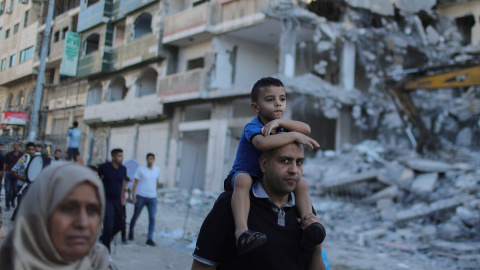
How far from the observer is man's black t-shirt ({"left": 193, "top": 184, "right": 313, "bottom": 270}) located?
220 cm

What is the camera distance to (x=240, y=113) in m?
20.9

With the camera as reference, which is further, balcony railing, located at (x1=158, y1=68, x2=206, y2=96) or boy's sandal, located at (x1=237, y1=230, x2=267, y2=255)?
balcony railing, located at (x1=158, y1=68, x2=206, y2=96)

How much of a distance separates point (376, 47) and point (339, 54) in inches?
65.4

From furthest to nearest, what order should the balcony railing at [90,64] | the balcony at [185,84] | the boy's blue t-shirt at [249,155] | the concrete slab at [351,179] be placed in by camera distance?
1. the balcony railing at [90,64]
2. the balcony at [185,84]
3. the concrete slab at [351,179]
4. the boy's blue t-shirt at [249,155]

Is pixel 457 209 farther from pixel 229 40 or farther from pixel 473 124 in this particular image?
pixel 229 40

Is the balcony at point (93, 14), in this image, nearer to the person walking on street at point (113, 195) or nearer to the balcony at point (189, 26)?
the balcony at point (189, 26)

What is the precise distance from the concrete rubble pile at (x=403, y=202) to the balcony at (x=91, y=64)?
17.0 meters

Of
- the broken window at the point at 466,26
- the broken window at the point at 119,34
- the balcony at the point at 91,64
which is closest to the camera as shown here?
the broken window at the point at 466,26

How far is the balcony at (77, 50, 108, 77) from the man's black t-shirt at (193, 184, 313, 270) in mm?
27377

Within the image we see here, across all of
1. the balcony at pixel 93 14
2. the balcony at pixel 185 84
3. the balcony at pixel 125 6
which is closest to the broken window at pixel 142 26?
the balcony at pixel 125 6

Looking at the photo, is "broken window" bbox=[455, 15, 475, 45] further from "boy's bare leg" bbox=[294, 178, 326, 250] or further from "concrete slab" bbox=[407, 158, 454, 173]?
"boy's bare leg" bbox=[294, 178, 326, 250]

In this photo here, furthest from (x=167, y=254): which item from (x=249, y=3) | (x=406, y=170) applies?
(x=249, y=3)

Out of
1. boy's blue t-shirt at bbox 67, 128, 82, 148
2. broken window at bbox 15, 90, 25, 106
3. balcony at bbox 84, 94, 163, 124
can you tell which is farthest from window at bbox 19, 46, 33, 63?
balcony at bbox 84, 94, 163, 124

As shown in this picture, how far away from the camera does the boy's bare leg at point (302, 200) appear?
94.2 inches
